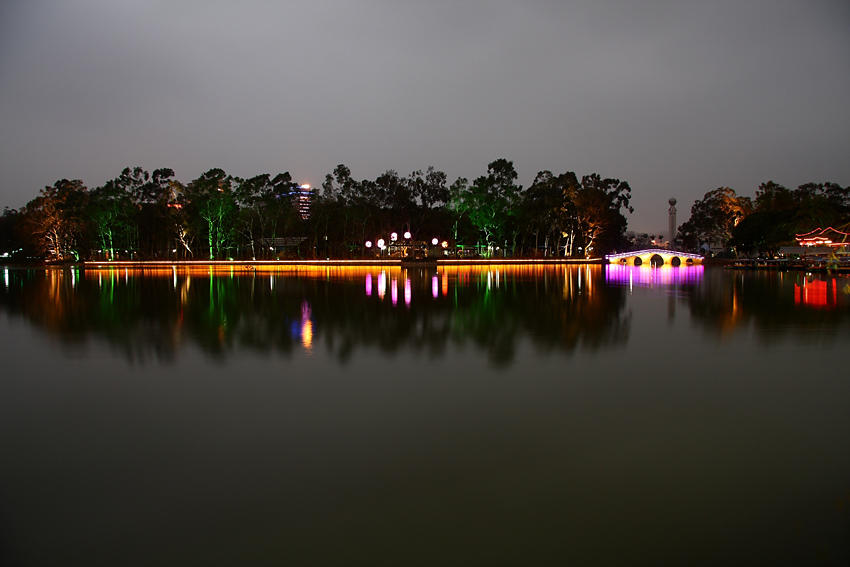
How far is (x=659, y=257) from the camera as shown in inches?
2926

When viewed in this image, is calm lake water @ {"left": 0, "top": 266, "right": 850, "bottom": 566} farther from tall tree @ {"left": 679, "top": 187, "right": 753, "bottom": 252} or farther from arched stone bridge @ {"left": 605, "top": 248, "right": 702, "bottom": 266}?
tall tree @ {"left": 679, "top": 187, "right": 753, "bottom": 252}

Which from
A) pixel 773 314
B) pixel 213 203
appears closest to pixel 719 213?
pixel 213 203

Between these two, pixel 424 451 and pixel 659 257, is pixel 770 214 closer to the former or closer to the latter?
pixel 659 257

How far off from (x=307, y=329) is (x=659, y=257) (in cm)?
6995

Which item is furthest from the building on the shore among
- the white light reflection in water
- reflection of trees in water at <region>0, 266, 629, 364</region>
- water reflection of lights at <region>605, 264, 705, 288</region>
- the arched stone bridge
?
the white light reflection in water

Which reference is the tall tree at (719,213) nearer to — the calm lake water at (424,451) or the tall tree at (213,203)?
the tall tree at (213,203)

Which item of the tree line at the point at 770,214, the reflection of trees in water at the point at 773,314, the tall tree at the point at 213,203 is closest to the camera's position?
the reflection of trees in water at the point at 773,314

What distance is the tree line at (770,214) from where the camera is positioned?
53781 mm

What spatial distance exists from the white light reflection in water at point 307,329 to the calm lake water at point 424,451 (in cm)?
18

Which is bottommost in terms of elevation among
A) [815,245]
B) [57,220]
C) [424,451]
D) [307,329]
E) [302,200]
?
[424,451]

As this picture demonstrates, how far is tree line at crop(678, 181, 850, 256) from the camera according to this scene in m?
53.8

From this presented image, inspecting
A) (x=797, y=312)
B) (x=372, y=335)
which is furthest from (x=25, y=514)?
(x=797, y=312)

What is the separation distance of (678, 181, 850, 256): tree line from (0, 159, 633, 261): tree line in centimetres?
1430

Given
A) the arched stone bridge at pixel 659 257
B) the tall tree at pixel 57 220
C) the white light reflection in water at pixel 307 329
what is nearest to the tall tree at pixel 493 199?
the arched stone bridge at pixel 659 257
